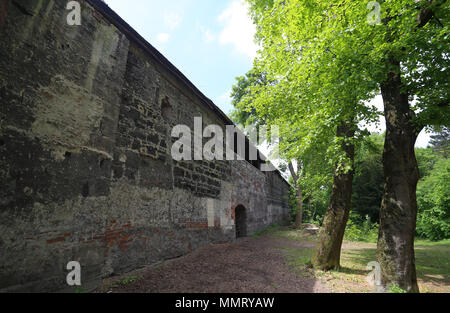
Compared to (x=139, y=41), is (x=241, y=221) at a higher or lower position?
lower

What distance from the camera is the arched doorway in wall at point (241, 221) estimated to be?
33.6 feet

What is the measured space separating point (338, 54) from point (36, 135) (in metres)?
5.27

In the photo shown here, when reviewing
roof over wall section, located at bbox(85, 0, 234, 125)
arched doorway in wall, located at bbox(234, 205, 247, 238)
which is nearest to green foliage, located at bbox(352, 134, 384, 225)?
arched doorway in wall, located at bbox(234, 205, 247, 238)

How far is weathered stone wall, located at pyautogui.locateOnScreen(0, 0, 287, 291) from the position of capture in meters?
2.59

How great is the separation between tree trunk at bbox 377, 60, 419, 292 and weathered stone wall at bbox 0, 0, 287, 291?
447 centimetres

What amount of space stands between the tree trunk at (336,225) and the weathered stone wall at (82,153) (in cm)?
341

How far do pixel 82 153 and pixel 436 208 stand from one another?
1718 cm

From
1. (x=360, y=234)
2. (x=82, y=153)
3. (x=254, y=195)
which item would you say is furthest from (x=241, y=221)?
(x=82, y=153)

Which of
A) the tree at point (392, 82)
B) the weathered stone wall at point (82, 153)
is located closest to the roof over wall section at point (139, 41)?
the weathered stone wall at point (82, 153)

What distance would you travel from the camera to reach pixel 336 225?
4.91 m

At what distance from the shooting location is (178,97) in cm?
600

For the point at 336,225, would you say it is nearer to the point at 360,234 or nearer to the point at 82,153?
the point at 82,153

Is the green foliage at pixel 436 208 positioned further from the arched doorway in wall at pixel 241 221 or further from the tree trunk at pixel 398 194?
the tree trunk at pixel 398 194
